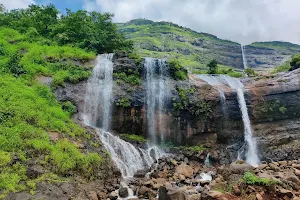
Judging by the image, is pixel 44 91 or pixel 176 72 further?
pixel 176 72

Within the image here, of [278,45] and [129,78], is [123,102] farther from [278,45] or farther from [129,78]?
[278,45]

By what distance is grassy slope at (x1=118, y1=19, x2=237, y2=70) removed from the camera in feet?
271

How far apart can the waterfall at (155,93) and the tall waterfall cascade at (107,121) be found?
2.00 m

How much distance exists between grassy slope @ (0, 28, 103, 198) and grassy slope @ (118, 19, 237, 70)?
52.9 meters

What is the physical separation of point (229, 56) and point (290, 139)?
83.4 metres

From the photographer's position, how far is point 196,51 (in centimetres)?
9400

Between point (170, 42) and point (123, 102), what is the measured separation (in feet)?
253

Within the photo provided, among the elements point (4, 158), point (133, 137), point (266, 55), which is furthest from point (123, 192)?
Answer: point (266, 55)

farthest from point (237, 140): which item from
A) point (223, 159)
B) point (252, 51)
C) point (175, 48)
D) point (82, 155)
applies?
point (252, 51)

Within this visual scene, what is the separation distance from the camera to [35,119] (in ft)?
49.9

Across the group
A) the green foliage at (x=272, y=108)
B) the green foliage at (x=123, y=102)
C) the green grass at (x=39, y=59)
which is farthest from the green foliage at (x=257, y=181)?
the green foliage at (x=272, y=108)

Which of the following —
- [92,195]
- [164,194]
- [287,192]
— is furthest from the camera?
[92,195]

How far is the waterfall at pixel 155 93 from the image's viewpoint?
2267 centimetres

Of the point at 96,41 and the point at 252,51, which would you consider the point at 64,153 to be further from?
the point at 252,51
